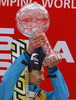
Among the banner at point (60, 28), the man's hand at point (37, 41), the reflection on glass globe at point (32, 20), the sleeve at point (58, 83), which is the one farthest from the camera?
the banner at point (60, 28)

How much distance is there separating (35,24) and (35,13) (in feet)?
0.21

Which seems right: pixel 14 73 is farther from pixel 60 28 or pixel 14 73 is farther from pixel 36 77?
pixel 60 28

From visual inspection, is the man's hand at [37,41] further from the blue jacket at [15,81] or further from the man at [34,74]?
the blue jacket at [15,81]

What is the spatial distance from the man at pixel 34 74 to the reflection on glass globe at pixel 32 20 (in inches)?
4.1

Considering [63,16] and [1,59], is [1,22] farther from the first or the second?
[63,16]

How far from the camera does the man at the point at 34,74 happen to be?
5.37 ft

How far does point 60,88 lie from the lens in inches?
71.7

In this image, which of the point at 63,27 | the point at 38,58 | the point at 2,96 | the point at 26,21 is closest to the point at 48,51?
the point at 38,58

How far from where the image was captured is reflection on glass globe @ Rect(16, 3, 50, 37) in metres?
1.66

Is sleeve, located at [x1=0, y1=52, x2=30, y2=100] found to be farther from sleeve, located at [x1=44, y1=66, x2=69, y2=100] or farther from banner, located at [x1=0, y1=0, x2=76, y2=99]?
banner, located at [x1=0, y1=0, x2=76, y2=99]

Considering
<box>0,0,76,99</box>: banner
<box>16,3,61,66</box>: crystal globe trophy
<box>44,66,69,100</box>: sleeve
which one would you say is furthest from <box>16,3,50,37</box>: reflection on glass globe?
<box>0,0,76,99</box>: banner

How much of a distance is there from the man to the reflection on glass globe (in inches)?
4.1

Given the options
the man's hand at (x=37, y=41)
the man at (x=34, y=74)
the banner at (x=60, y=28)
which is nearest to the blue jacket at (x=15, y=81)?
the man at (x=34, y=74)

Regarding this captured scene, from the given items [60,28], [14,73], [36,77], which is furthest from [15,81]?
[60,28]
